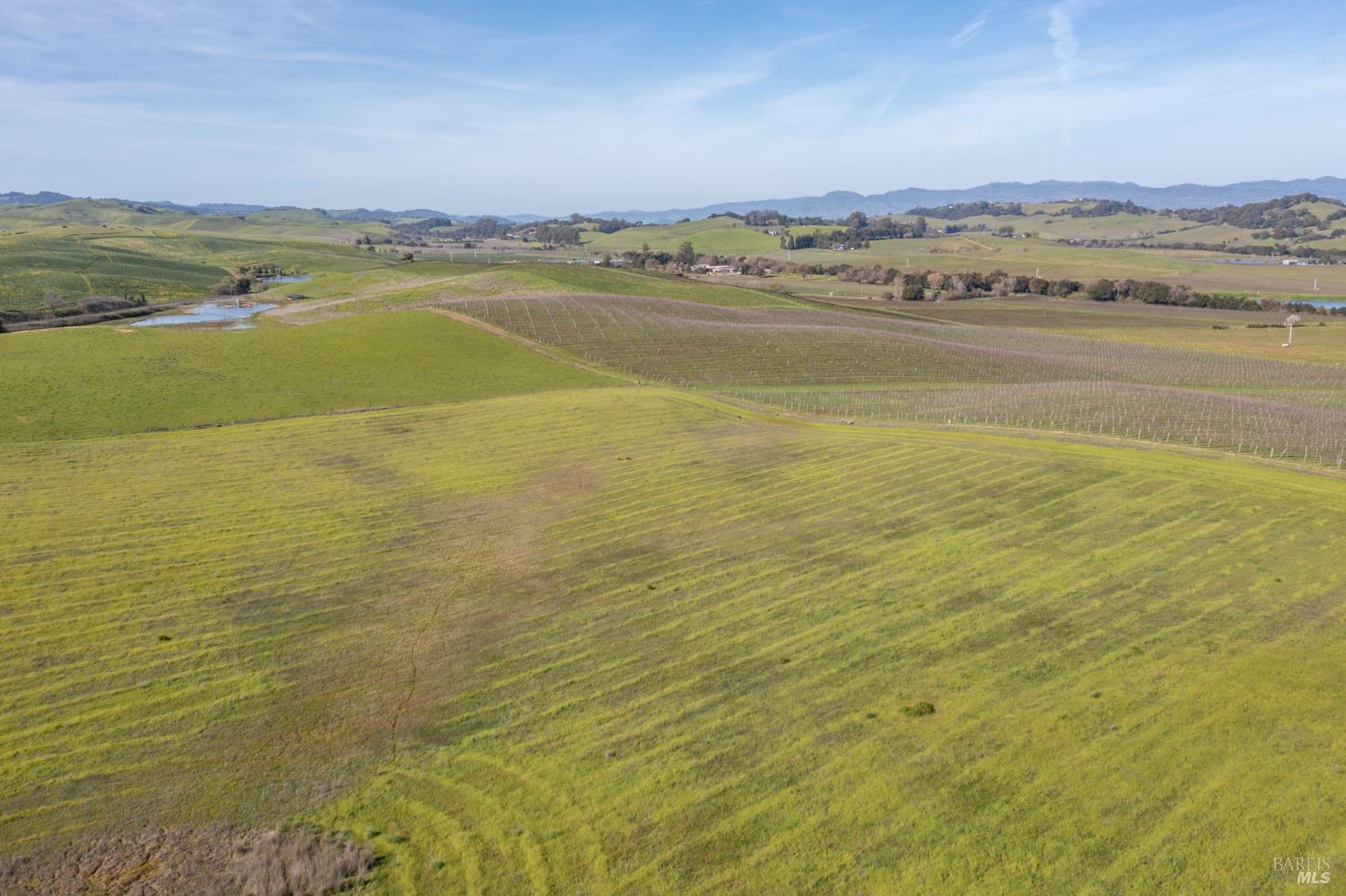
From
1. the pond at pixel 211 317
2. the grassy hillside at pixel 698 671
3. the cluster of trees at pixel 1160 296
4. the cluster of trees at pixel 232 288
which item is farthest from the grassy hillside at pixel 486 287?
the cluster of trees at pixel 1160 296

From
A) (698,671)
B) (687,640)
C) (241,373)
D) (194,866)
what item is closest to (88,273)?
(241,373)

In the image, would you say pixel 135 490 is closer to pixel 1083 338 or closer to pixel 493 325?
pixel 493 325

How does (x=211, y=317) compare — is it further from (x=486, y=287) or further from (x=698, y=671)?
(x=698, y=671)

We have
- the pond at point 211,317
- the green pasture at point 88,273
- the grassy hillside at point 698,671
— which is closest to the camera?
the grassy hillside at point 698,671

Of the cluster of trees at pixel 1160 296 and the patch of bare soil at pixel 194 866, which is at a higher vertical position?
the cluster of trees at pixel 1160 296

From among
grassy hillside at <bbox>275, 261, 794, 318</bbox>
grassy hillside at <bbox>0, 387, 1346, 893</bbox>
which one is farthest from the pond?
grassy hillside at <bbox>0, 387, 1346, 893</bbox>

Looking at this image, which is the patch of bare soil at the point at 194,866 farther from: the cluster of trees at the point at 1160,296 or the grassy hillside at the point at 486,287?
the cluster of trees at the point at 1160,296

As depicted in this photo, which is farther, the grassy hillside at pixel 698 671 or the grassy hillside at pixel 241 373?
the grassy hillside at pixel 241 373

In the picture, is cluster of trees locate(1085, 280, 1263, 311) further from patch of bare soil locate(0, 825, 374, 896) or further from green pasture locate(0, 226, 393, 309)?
patch of bare soil locate(0, 825, 374, 896)
